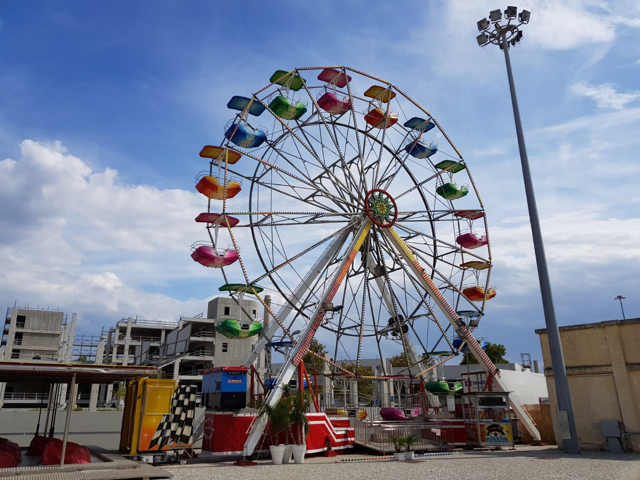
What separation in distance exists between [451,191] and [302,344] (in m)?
11.8

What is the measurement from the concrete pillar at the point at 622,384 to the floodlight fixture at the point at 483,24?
12756 mm

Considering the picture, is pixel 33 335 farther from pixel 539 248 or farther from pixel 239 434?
pixel 539 248

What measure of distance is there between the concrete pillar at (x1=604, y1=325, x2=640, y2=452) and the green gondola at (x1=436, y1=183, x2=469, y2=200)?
1020cm

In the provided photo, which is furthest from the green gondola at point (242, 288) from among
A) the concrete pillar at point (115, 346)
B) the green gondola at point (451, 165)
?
the concrete pillar at point (115, 346)

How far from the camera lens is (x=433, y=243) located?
84.5ft

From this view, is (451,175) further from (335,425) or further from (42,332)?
(42,332)

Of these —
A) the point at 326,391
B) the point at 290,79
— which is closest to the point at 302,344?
the point at 290,79

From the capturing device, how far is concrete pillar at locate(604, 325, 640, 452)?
54.6 feet

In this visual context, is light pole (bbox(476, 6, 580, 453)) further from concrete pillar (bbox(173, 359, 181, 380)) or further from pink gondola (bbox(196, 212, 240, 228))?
concrete pillar (bbox(173, 359, 181, 380))

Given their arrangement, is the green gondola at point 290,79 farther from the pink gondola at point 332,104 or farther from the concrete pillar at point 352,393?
the concrete pillar at point 352,393

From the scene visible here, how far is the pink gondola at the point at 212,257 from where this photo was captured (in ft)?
65.1

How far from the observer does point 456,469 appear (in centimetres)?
1294

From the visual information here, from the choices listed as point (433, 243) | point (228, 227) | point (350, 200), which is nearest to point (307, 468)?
point (228, 227)

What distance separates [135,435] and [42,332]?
58305 millimetres
